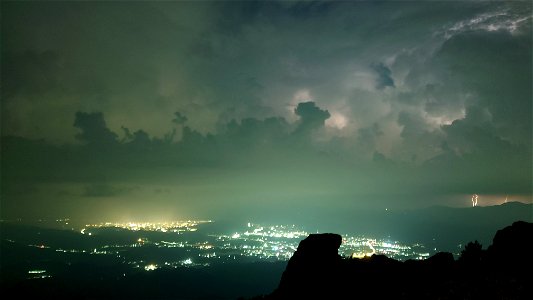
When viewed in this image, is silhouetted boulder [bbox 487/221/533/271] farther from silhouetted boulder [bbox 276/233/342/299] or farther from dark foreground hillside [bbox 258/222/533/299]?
silhouetted boulder [bbox 276/233/342/299]

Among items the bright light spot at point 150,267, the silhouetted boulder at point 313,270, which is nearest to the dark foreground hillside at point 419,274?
the silhouetted boulder at point 313,270

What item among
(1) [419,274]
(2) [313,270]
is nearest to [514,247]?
(1) [419,274]

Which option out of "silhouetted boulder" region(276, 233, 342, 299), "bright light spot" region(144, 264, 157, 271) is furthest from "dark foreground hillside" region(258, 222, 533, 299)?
"bright light spot" region(144, 264, 157, 271)

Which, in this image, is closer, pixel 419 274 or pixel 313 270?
pixel 419 274

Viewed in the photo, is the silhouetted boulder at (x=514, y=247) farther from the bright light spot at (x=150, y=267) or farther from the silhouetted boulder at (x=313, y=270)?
the bright light spot at (x=150, y=267)

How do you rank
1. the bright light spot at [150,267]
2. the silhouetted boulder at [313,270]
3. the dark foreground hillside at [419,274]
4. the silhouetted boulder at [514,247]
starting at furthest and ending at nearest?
the bright light spot at [150,267], the silhouetted boulder at [313,270], the silhouetted boulder at [514,247], the dark foreground hillside at [419,274]

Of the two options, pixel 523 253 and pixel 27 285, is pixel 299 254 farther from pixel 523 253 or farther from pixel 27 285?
pixel 27 285

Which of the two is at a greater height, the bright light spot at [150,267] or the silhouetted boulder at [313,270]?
the silhouetted boulder at [313,270]

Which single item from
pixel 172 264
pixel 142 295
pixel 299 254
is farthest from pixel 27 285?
pixel 299 254

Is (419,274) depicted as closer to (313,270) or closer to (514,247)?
(514,247)
